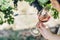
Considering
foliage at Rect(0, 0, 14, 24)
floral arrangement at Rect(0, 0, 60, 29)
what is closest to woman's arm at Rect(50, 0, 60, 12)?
floral arrangement at Rect(0, 0, 60, 29)

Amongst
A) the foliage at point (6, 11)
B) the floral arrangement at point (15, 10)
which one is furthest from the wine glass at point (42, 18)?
the foliage at point (6, 11)

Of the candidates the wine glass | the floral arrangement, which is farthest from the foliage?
the wine glass

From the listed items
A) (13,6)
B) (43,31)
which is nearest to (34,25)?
(43,31)

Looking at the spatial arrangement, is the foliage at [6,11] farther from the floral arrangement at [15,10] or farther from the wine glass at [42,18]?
the wine glass at [42,18]

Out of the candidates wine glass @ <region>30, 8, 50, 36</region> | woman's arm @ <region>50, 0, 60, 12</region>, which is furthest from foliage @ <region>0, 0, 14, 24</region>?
woman's arm @ <region>50, 0, 60, 12</region>

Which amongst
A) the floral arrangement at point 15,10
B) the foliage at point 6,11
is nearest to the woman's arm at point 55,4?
the floral arrangement at point 15,10

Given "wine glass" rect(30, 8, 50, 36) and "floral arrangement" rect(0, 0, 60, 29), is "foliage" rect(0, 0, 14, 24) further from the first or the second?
"wine glass" rect(30, 8, 50, 36)

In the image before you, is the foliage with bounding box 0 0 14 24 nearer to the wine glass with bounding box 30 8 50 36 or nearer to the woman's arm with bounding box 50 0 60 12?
the wine glass with bounding box 30 8 50 36

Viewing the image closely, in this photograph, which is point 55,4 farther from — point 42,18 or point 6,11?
point 6,11

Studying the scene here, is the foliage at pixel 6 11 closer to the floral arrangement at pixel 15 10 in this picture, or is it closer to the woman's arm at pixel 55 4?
the floral arrangement at pixel 15 10

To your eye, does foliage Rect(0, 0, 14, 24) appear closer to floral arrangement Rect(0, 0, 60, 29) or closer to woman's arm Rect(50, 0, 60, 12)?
floral arrangement Rect(0, 0, 60, 29)

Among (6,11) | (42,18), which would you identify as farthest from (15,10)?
(42,18)

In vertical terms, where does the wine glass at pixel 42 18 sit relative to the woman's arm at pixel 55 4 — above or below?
below

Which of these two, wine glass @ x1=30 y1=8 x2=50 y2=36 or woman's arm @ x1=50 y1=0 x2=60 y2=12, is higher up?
woman's arm @ x1=50 y1=0 x2=60 y2=12
